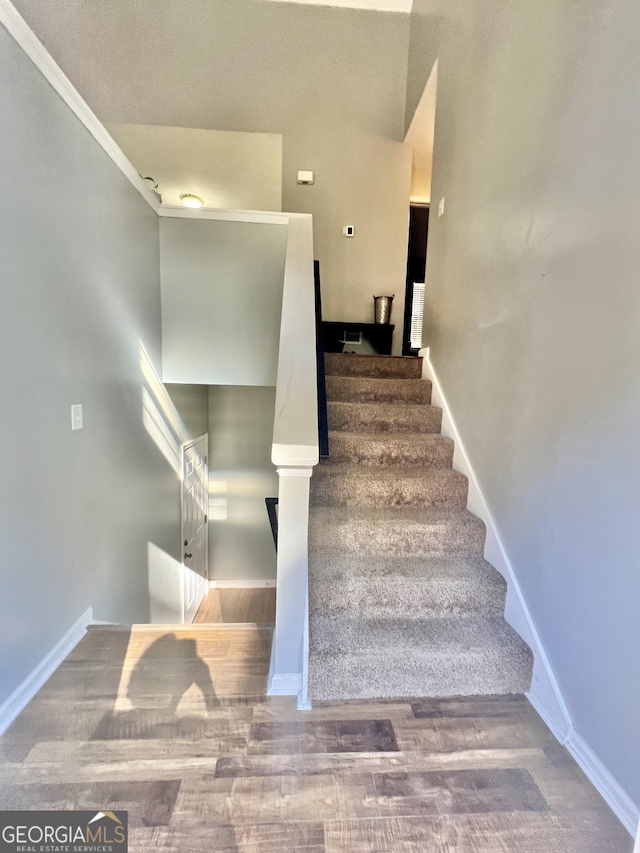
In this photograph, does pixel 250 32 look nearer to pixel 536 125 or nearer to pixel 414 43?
pixel 414 43

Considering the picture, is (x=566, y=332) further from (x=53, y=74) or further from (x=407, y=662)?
(x=53, y=74)

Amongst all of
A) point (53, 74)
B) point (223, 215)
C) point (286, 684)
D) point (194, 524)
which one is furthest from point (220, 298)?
point (286, 684)

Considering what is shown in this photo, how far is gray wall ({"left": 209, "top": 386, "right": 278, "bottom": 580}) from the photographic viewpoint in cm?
444

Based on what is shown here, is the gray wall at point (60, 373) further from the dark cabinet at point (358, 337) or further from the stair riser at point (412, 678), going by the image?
the dark cabinet at point (358, 337)

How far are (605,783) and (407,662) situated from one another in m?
0.61

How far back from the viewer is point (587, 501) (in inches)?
48.1

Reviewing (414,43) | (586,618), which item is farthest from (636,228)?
(414,43)

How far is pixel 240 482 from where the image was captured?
457 cm

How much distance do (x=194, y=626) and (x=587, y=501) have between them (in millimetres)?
1643

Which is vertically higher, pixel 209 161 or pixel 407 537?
pixel 209 161

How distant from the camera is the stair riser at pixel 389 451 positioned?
7.41 ft

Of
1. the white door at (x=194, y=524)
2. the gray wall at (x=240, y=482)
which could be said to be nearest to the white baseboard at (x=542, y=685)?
the white door at (x=194, y=524)

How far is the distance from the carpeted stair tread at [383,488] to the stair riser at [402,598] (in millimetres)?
493

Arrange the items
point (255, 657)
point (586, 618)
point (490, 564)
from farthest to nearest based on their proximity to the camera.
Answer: point (490, 564), point (255, 657), point (586, 618)
